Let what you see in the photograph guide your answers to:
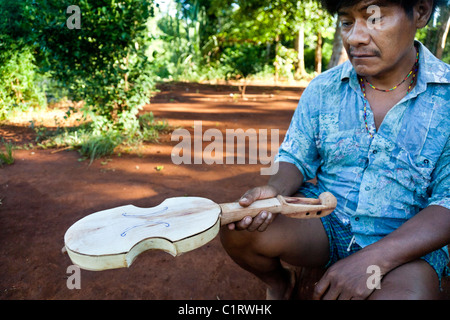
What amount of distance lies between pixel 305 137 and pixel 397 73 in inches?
18.5

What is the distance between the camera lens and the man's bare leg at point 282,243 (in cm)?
137

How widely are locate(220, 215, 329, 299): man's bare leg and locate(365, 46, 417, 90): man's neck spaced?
2.20 ft

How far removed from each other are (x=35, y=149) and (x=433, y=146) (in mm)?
4153

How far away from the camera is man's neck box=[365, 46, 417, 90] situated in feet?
4.48

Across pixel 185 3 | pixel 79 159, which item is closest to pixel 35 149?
pixel 79 159

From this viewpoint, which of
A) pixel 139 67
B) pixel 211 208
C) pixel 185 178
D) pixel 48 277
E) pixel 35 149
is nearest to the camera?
pixel 211 208

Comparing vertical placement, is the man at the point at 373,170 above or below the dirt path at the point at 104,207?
above

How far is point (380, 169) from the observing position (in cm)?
135

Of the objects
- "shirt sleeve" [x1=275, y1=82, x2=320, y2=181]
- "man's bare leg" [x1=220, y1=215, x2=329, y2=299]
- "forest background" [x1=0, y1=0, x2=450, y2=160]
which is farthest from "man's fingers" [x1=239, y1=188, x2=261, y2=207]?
"forest background" [x1=0, y1=0, x2=450, y2=160]

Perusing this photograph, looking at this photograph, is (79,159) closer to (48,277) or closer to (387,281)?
(48,277)

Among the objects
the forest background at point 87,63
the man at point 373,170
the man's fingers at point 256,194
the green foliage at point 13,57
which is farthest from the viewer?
the forest background at point 87,63

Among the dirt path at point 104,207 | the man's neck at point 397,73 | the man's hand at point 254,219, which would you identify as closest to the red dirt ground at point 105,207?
the dirt path at point 104,207

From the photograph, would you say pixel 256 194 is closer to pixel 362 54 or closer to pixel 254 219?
pixel 254 219

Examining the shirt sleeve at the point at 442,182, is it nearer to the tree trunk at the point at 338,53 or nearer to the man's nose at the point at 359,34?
the man's nose at the point at 359,34
